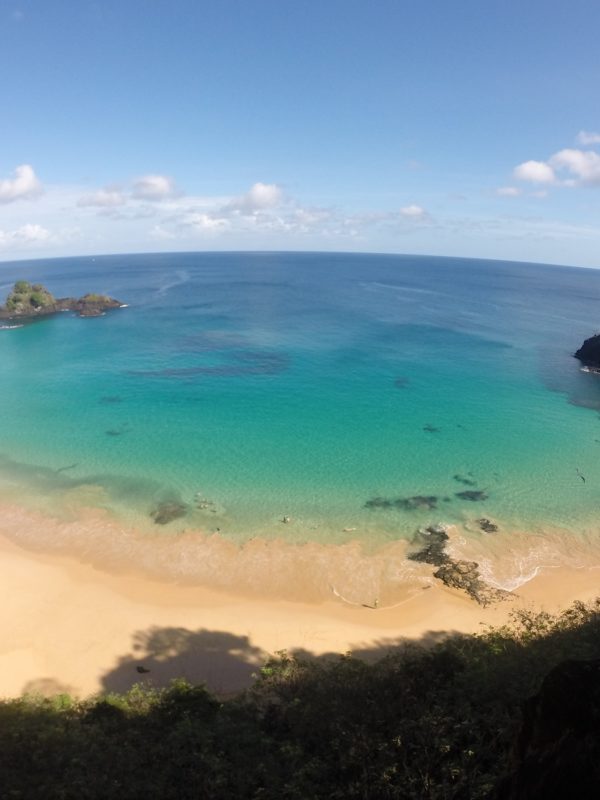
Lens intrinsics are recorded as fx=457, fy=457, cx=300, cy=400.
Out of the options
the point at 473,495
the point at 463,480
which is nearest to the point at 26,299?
the point at 463,480

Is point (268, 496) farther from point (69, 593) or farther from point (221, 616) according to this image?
point (69, 593)

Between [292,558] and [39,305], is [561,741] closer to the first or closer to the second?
[292,558]

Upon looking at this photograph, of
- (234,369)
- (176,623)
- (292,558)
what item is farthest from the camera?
(234,369)

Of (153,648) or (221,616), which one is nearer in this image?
(153,648)

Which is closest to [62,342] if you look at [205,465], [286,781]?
[205,465]

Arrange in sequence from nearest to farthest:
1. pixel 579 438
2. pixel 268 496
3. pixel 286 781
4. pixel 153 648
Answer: pixel 286 781 < pixel 153 648 < pixel 268 496 < pixel 579 438

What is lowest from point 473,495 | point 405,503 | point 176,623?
point 176,623
